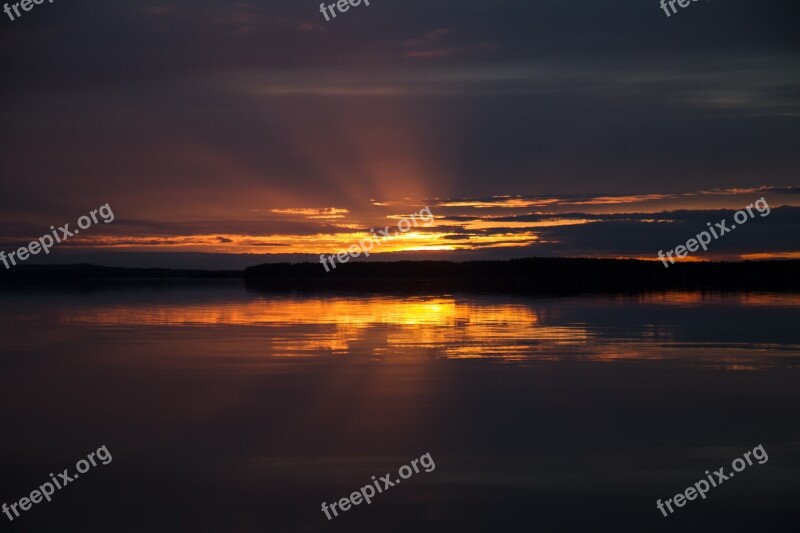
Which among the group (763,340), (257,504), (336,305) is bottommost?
(336,305)

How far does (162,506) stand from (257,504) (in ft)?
3.26

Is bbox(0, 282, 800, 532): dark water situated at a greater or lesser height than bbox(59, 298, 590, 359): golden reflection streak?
greater

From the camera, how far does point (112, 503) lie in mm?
10031

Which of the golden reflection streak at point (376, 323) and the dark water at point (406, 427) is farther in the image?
the golden reflection streak at point (376, 323)

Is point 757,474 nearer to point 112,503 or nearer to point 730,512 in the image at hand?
point 730,512

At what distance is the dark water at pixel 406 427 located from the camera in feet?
31.9

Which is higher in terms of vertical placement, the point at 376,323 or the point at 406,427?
the point at 406,427

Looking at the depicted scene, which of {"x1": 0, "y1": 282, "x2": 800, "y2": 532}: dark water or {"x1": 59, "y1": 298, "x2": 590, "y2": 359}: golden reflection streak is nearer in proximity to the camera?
{"x1": 0, "y1": 282, "x2": 800, "y2": 532}: dark water

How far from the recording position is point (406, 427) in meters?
13.1

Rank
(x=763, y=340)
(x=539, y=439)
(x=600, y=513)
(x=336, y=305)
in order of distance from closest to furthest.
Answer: (x=600, y=513), (x=539, y=439), (x=763, y=340), (x=336, y=305)

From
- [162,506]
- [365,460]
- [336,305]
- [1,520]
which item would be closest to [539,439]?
[365,460]

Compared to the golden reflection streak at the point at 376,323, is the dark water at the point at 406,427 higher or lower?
higher

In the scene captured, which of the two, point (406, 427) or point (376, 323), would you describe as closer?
point (406, 427)

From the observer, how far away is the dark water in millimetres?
9719
